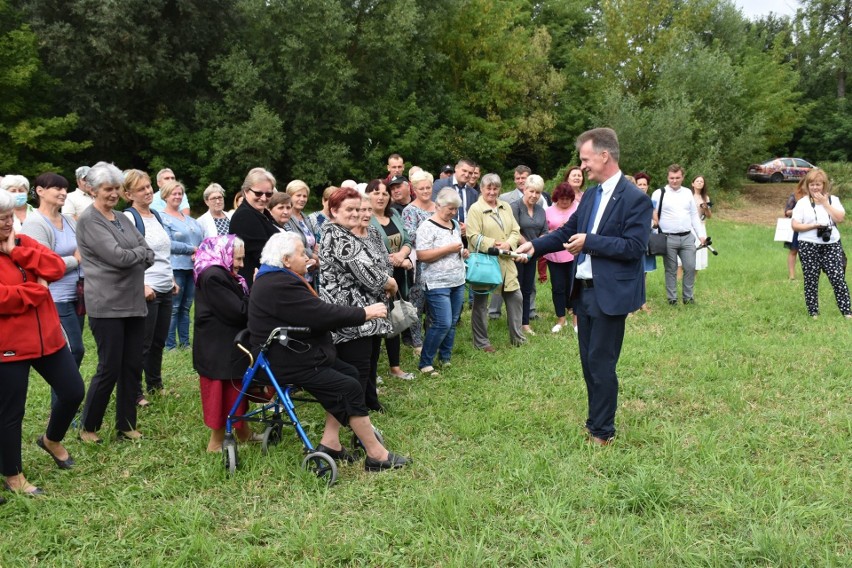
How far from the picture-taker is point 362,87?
28219mm

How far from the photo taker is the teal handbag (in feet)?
23.0

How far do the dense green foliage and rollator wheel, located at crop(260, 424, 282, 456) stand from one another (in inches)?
776

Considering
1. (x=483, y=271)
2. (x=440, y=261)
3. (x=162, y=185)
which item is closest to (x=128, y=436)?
(x=162, y=185)

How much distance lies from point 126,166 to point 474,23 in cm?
1808

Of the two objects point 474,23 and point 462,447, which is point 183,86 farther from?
point 462,447

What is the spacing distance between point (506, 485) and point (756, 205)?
2944cm

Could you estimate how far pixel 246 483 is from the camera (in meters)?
4.23

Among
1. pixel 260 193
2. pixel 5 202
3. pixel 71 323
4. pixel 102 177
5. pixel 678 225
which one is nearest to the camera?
pixel 5 202

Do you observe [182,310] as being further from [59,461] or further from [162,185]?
[59,461]

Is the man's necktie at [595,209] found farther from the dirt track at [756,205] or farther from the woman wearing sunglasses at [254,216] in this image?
the dirt track at [756,205]

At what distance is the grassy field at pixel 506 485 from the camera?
Result: 3.40 meters

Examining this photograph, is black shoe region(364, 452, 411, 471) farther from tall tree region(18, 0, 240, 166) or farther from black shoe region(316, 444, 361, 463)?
tall tree region(18, 0, 240, 166)

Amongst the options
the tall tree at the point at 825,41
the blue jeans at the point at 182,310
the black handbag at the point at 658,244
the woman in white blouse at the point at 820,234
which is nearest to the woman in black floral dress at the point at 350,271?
the blue jeans at the point at 182,310

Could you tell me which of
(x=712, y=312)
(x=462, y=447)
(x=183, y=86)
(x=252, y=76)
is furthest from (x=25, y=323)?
(x=183, y=86)
